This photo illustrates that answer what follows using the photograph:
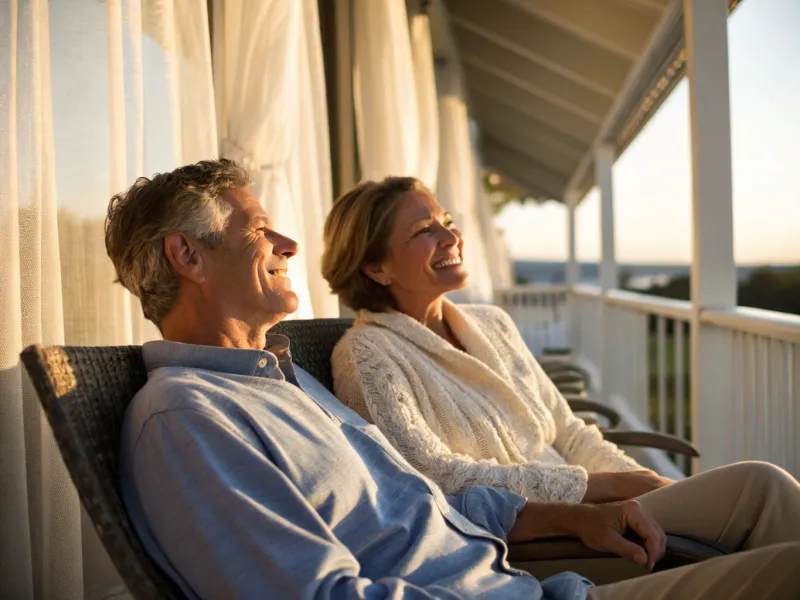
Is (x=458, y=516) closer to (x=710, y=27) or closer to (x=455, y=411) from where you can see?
(x=455, y=411)

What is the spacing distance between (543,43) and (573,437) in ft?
15.0

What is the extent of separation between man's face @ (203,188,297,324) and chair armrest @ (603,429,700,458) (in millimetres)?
1344

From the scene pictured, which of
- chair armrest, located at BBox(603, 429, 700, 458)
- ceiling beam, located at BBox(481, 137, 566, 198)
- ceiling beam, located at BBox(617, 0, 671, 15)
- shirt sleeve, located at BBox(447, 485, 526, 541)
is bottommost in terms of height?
chair armrest, located at BBox(603, 429, 700, 458)

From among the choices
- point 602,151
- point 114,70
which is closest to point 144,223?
point 114,70

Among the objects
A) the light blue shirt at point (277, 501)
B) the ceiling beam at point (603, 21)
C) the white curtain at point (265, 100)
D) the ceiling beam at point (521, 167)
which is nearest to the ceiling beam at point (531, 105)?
the ceiling beam at point (603, 21)

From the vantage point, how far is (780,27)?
14.1 meters

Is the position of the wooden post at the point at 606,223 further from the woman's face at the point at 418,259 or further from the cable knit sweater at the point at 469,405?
the woman's face at the point at 418,259

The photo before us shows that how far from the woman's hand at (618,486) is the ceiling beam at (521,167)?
10.7 m

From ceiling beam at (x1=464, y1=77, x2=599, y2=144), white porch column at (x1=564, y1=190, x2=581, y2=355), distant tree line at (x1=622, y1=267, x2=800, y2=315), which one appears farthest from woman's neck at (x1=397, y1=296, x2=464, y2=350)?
distant tree line at (x1=622, y1=267, x2=800, y2=315)

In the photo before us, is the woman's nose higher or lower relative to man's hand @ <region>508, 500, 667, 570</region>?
higher

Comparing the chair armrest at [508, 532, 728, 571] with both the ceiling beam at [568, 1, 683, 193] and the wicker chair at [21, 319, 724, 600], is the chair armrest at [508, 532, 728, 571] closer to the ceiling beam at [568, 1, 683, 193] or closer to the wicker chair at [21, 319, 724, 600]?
the wicker chair at [21, 319, 724, 600]

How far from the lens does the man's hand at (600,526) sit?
161 centimetres

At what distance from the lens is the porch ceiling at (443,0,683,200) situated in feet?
16.0

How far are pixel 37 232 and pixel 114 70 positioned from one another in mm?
447
